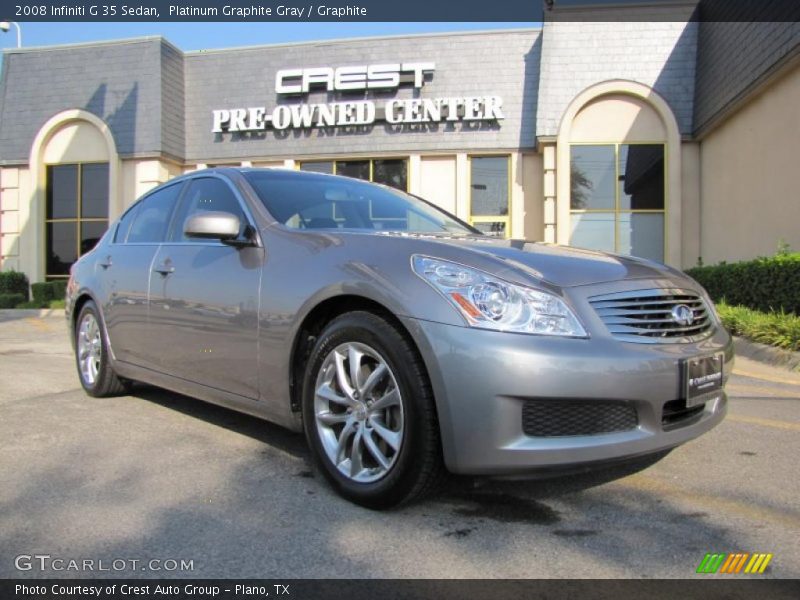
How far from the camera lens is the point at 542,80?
46.8 ft

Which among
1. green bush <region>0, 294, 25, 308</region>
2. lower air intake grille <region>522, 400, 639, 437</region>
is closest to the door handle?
lower air intake grille <region>522, 400, 639, 437</region>

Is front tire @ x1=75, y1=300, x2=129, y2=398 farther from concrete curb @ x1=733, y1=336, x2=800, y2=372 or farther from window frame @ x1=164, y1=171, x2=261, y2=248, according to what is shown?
concrete curb @ x1=733, y1=336, x2=800, y2=372

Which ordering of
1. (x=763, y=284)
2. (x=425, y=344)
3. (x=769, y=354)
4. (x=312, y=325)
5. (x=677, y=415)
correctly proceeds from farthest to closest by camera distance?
(x=763, y=284) < (x=769, y=354) < (x=312, y=325) < (x=677, y=415) < (x=425, y=344)

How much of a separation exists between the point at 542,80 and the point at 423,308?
43.0 ft

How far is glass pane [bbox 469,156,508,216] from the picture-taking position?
1559 centimetres

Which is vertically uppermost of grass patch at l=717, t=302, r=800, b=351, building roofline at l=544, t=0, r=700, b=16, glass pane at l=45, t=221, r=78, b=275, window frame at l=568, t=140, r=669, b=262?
building roofline at l=544, t=0, r=700, b=16

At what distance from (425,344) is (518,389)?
1.27ft

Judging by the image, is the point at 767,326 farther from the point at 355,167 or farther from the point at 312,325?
the point at 355,167

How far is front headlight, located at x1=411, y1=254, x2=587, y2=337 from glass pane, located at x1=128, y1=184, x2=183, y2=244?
2.43 m

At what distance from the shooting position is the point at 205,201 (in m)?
3.99

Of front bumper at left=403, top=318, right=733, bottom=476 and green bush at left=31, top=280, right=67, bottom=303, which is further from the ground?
green bush at left=31, top=280, right=67, bottom=303

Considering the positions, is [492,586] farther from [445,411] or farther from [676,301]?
[676,301]

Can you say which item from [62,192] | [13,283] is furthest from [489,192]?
[13,283]

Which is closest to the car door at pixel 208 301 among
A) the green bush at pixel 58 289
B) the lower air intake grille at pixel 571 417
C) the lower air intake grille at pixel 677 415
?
the lower air intake grille at pixel 571 417
